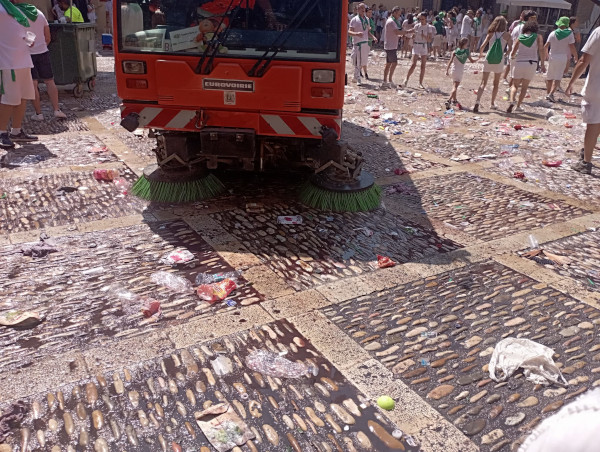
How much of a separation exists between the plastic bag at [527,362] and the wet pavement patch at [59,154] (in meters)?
5.37

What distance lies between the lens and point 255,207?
5.35m

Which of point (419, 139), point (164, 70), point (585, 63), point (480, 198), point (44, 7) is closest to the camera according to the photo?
point (164, 70)

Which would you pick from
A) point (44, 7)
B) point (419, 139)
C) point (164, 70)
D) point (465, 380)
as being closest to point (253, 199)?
point (164, 70)

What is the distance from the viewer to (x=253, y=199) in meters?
5.59

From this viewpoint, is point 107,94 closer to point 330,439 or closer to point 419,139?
point 419,139

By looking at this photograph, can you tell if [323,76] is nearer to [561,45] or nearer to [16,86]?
[16,86]

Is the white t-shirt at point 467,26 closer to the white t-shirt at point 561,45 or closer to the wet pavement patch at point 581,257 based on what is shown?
the white t-shirt at point 561,45

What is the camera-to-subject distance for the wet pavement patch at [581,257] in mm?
4199

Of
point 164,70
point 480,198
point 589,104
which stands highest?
point 164,70

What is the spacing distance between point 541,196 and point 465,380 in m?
3.89

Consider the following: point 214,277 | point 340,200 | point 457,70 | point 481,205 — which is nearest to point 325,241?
point 340,200

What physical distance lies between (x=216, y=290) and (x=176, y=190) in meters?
1.94

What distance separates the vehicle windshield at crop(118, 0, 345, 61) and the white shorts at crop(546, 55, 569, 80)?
921 cm

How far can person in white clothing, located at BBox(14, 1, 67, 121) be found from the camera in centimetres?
789
